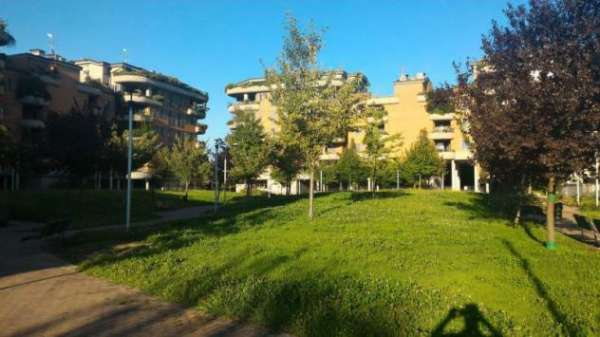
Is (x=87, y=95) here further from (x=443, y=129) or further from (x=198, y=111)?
(x=443, y=129)

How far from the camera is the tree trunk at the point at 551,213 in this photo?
11.0 meters

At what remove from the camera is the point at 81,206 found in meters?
26.0

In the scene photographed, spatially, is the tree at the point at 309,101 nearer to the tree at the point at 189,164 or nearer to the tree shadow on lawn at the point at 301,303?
the tree shadow on lawn at the point at 301,303

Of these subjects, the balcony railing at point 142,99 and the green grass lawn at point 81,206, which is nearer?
the green grass lawn at point 81,206

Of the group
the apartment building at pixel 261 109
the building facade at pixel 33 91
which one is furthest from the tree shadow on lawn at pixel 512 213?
the building facade at pixel 33 91

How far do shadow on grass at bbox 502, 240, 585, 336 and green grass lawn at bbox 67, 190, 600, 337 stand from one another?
0.06 ft

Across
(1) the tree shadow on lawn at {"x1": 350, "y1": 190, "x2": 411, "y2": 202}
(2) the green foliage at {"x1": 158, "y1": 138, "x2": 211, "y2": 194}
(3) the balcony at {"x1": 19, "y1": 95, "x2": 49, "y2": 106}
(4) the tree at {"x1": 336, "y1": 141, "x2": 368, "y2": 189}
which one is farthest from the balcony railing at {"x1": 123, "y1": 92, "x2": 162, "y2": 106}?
(1) the tree shadow on lawn at {"x1": 350, "y1": 190, "x2": 411, "y2": 202}

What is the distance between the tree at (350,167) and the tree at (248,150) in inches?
597

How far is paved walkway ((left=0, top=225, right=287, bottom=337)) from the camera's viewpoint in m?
6.23

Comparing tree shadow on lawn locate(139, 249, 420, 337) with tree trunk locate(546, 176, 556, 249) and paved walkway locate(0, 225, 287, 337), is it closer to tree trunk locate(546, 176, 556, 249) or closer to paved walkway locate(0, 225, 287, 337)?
paved walkway locate(0, 225, 287, 337)

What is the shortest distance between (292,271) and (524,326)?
3760 mm

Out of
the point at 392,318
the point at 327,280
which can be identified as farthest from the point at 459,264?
the point at 392,318

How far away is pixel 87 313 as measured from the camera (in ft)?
23.0

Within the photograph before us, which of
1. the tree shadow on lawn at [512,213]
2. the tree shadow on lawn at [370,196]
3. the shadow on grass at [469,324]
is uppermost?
the tree shadow on lawn at [370,196]
